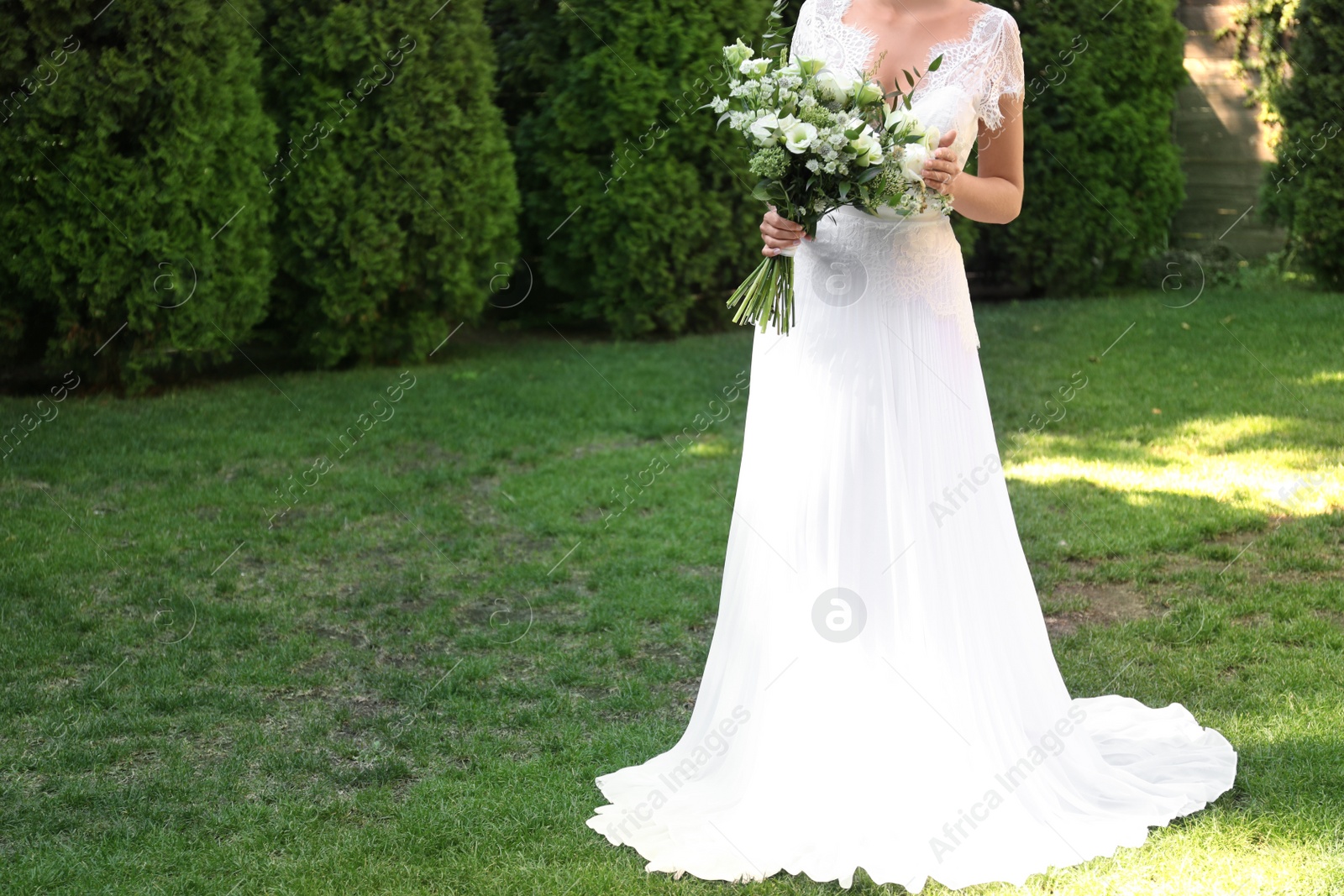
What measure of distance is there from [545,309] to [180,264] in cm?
373

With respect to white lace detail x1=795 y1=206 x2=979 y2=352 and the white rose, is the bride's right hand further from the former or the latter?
the white rose

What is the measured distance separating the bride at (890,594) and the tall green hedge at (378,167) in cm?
564

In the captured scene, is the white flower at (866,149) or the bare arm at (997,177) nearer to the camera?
the white flower at (866,149)

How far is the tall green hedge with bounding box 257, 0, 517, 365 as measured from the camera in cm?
850

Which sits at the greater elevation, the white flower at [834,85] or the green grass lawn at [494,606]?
the white flower at [834,85]

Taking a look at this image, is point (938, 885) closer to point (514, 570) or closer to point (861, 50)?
point (861, 50)

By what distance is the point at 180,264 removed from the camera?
7.82 metres

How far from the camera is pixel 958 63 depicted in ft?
11.1

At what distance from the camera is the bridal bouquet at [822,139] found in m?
3.00
